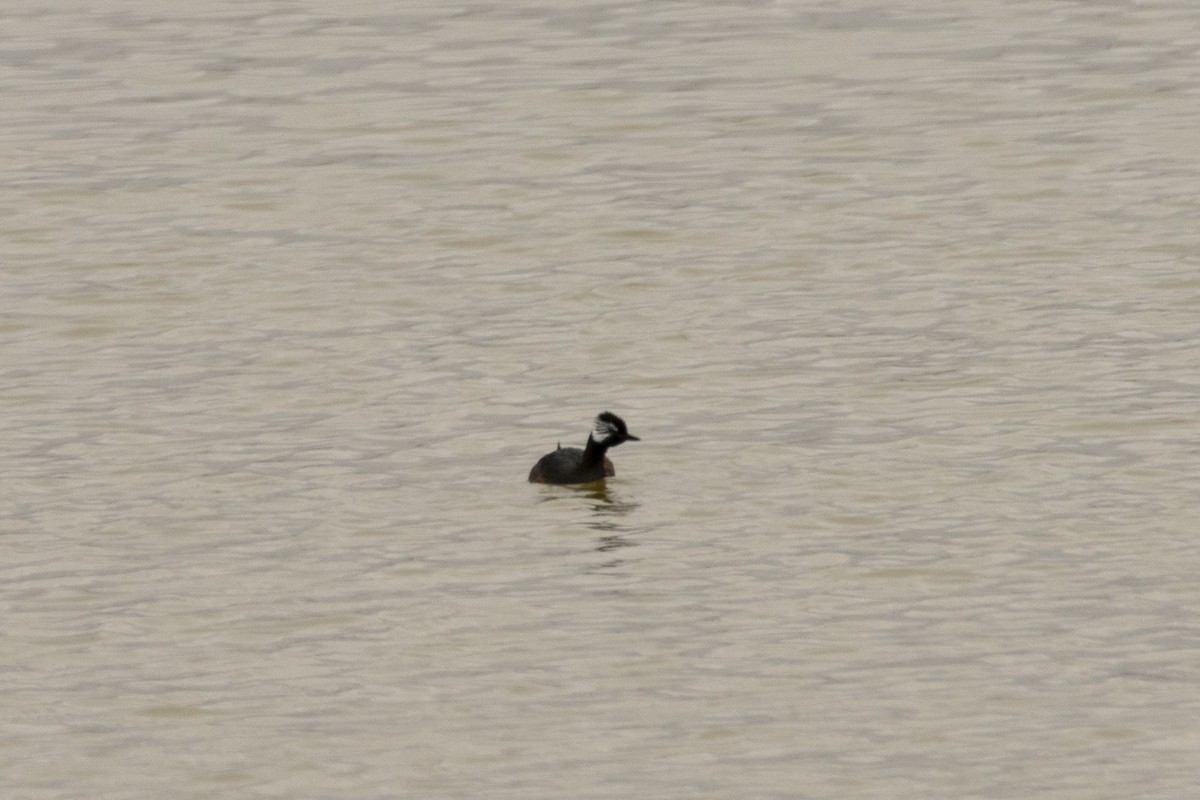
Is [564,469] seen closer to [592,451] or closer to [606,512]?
[592,451]

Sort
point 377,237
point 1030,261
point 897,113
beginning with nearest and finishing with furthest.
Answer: point 1030,261
point 377,237
point 897,113

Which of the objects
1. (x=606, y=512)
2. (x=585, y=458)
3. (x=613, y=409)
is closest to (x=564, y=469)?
(x=585, y=458)

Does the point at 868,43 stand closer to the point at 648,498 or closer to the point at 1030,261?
the point at 1030,261

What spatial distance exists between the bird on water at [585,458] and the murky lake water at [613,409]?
28 cm

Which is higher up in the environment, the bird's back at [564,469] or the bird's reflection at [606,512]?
the bird's back at [564,469]

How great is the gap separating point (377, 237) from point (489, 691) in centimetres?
1520

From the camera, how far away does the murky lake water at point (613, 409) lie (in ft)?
47.8

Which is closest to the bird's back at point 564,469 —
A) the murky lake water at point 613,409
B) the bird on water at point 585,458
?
the bird on water at point 585,458

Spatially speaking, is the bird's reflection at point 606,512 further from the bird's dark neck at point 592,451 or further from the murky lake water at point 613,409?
the bird's dark neck at point 592,451

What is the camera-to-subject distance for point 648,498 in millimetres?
19781

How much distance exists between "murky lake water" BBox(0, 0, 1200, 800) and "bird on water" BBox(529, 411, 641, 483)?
0.91ft

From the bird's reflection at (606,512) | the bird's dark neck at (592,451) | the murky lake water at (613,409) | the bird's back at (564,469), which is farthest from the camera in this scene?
the bird's dark neck at (592,451)

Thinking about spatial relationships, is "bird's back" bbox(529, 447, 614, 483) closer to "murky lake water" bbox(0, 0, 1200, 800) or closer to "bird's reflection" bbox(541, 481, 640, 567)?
"bird's reflection" bbox(541, 481, 640, 567)

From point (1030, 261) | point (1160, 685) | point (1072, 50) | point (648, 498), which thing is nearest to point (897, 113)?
point (1072, 50)
